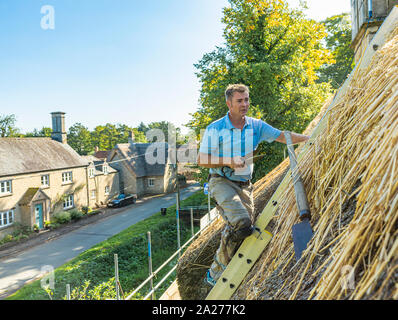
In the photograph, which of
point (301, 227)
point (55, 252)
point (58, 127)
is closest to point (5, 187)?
point (55, 252)

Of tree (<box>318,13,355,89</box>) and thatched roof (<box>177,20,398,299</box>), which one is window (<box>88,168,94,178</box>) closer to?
tree (<box>318,13,355,89</box>)

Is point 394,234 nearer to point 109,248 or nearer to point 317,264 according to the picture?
point 317,264

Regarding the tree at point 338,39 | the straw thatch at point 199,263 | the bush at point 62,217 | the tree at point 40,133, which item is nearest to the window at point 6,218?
the bush at point 62,217

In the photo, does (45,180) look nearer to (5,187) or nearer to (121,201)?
(5,187)

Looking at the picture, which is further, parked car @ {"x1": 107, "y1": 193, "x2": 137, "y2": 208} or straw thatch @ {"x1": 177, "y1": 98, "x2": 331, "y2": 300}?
parked car @ {"x1": 107, "y1": 193, "x2": 137, "y2": 208}

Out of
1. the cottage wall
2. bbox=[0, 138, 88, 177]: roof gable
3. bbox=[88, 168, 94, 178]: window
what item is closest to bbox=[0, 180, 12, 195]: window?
the cottage wall

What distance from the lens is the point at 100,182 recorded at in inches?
1107

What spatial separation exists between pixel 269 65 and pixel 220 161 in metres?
10.7

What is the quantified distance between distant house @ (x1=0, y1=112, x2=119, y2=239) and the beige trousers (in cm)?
2026

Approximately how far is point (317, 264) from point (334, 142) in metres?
0.73

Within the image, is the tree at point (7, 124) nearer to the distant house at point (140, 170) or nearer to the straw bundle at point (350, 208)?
the distant house at point (140, 170)

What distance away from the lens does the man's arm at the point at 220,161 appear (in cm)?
173

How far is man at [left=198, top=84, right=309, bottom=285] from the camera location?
6.15 feet

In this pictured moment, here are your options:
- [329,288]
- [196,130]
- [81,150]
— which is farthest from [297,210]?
[81,150]
